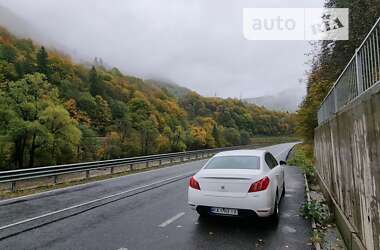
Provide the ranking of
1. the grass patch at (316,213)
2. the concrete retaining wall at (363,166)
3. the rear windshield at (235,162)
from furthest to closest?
the grass patch at (316,213), the rear windshield at (235,162), the concrete retaining wall at (363,166)

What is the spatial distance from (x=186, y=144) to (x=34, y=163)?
3724 centimetres

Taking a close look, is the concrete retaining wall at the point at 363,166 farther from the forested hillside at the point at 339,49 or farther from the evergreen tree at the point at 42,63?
the evergreen tree at the point at 42,63

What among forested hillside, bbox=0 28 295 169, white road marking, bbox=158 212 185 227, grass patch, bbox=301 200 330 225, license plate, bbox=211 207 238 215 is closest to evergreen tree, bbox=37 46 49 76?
forested hillside, bbox=0 28 295 169

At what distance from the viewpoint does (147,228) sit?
669 cm

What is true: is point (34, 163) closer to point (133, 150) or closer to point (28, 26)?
point (133, 150)

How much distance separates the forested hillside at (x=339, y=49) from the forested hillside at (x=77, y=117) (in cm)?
1728

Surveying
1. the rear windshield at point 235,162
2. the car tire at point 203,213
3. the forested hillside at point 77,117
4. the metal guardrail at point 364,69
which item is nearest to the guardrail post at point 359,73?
the metal guardrail at point 364,69

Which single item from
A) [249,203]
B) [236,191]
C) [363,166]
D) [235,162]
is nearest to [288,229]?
[249,203]

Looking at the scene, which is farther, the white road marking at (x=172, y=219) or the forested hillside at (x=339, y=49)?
the forested hillside at (x=339, y=49)

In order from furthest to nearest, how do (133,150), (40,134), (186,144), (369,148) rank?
(186,144) < (133,150) < (40,134) < (369,148)

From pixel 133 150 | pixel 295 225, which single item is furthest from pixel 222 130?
pixel 295 225

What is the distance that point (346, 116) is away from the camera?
561 centimetres

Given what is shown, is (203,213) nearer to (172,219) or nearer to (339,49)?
(172,219)

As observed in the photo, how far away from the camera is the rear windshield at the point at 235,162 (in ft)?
23.5
